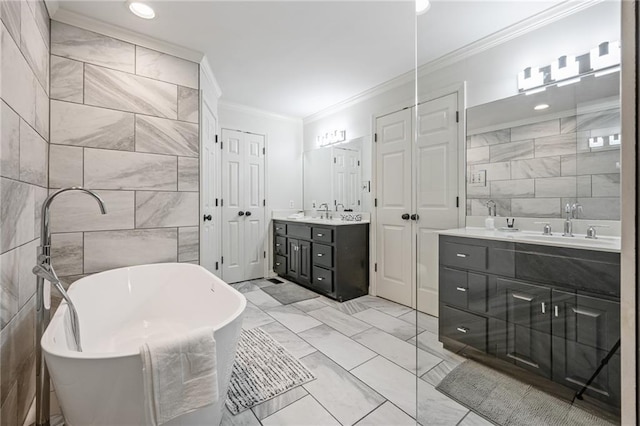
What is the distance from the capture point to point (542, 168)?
2.00 m

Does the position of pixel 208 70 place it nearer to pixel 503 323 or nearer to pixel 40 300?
pixel 40 300

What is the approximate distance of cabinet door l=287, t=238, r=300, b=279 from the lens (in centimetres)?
374

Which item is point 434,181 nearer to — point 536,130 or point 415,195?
point 415,195

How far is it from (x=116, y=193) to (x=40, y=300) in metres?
1.11

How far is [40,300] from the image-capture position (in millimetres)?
1271

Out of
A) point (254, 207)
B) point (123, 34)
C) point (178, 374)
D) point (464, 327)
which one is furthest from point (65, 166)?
point (464, 327)

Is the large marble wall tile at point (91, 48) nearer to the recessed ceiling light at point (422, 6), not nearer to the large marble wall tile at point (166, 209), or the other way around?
the large marble wall tile at point (166, 209)

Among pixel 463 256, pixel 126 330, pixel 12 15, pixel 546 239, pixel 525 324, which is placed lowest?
pixel 126 330

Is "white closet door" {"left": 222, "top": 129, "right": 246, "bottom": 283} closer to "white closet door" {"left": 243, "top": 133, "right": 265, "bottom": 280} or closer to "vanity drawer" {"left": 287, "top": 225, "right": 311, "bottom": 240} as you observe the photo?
"white closet door" {"left": 243, "top": 133, "right": 265, "bottom": 280}

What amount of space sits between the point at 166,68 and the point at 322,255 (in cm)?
242

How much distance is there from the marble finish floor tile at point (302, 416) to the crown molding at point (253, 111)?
354cm

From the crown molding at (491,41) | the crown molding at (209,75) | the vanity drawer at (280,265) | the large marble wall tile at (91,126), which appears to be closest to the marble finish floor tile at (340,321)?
the vanity drawer at (280,265)

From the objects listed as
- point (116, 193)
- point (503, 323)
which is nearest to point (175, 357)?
point (116, 193)

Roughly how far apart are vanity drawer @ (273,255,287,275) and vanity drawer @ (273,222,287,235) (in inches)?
14.3
